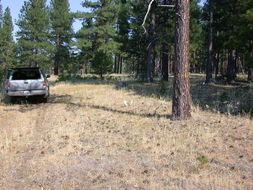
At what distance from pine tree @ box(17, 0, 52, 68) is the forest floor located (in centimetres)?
3552

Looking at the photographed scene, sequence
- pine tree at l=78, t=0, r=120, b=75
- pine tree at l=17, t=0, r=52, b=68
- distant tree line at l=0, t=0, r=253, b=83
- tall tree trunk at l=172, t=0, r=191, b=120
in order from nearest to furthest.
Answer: tall tree trunk at l=172, t=0, r=191, b=120 < distant tree line at l=0, t=0, r=253, b=83 < pine tree at l=78, t=0, r=120, b=75 < pine tree at l=17, t=0, r=52, b=68

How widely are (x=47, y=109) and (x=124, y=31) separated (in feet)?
51.7

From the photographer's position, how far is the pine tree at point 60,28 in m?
46.5

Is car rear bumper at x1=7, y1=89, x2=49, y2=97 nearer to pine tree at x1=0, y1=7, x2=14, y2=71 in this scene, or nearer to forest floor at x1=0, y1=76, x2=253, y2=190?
forest floor at x1=0, y1=76, x2=253, y2=190

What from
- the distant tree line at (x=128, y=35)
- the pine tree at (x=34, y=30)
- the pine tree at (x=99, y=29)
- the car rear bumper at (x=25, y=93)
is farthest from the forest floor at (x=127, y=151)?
the pine tree at (x=34, y=30)

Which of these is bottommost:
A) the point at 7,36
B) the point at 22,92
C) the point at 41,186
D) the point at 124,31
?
the point at 41,186

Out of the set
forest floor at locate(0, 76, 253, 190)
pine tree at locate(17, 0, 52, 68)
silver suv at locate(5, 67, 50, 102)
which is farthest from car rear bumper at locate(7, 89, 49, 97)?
pine tree at locate(17, 0, 52, 68)

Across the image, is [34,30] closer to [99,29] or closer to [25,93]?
[99,29]

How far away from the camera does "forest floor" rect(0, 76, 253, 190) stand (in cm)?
455

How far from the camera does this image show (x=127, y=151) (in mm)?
6141

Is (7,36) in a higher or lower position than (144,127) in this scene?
higher

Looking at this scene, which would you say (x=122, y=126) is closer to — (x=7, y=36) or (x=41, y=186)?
(x=41, y=186)

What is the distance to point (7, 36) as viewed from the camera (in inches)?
2120

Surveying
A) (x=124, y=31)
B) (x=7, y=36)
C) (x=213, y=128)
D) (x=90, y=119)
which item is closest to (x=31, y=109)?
(x=90, y=119)
